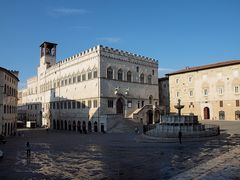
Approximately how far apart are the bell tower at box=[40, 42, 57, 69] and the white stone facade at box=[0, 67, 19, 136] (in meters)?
20.4

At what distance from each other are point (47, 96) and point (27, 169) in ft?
174

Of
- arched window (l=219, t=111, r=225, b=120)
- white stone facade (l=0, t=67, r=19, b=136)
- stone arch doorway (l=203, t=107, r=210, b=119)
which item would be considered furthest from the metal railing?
stone arch doorway (l=203, t=107, r=210, b=119)

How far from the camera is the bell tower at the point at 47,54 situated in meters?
69.8

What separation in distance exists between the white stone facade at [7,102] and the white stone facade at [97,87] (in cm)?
1185

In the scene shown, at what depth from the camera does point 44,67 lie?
230 feet

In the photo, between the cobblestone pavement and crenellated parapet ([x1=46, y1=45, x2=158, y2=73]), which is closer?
the cobblestone pavement

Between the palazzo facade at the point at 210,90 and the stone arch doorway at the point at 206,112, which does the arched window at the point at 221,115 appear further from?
the stone arch doorway at the point at 206,112

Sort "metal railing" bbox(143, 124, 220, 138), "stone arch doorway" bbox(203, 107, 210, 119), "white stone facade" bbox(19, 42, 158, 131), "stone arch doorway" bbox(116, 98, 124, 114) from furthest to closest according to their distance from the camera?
"stone arch doorway" bbox(203, 107, 210, 119) → "stone arch doorway" bbox(116, 98, 124, 114) → "white stone facade" bbox(19, 42, 158, 131) → "metal railing" bbox(143, 124, 220, 138)

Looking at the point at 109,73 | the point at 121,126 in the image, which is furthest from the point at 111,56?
the point at 121,126

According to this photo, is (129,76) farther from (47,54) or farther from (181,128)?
(47,54)

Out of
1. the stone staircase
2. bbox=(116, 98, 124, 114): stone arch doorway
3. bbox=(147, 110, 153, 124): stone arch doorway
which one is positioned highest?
bbox=(116, 98, 124, 114): stone arch doorway

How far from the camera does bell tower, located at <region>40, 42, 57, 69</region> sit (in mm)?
69812

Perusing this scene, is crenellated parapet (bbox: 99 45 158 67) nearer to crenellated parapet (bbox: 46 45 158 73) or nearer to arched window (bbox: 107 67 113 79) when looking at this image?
crenellated parapet (bbox: 46 45 158 73)

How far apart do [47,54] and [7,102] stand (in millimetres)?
29373
